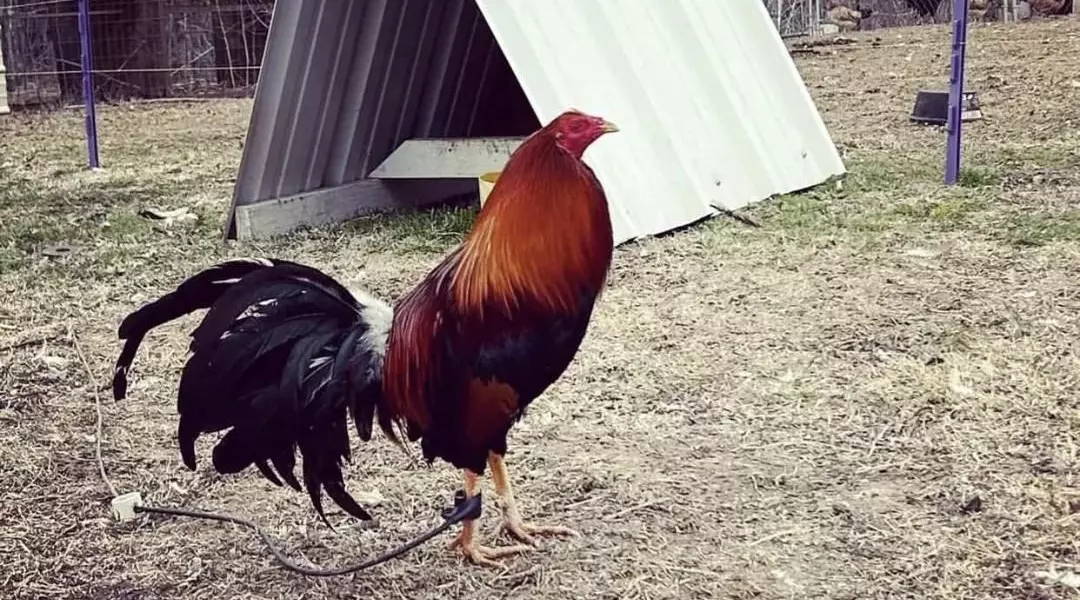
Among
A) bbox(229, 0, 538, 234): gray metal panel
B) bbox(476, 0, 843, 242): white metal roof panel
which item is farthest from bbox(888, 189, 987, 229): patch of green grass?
bbox(229, 0, 538, 234): gray metal panel

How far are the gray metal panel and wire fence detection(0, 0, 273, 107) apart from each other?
9.05 metres

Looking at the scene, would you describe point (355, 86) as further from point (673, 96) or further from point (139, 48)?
point (139, 48)

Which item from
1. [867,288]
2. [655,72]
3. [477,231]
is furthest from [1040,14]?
[477,231]

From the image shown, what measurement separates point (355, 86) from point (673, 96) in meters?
1.98

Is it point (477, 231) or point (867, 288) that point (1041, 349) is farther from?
point (477, 231)

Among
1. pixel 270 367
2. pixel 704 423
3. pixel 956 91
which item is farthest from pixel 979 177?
pixel 270 367

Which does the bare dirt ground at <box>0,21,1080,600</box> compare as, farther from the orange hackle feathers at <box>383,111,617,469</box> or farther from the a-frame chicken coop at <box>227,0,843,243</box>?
the orange hackle feathers at <box>383,111,617,469</box>

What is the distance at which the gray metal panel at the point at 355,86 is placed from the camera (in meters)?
6.35

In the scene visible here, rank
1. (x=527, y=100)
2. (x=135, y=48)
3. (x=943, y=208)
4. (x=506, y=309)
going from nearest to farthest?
1. (x=506, y=309)
2. (x=943, y=208)
3. (x=527, y=100)
4. (x=135, y=48)

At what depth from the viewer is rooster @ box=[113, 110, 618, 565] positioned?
2.68m

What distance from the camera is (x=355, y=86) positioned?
22.7 ft

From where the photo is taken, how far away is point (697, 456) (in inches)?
143

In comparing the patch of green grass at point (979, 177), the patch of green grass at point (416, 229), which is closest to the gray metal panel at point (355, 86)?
the patch of green grass at point (416, 229)

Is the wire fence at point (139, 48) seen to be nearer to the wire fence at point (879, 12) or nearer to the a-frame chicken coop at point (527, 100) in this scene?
the wire fence at point (879, 12)
